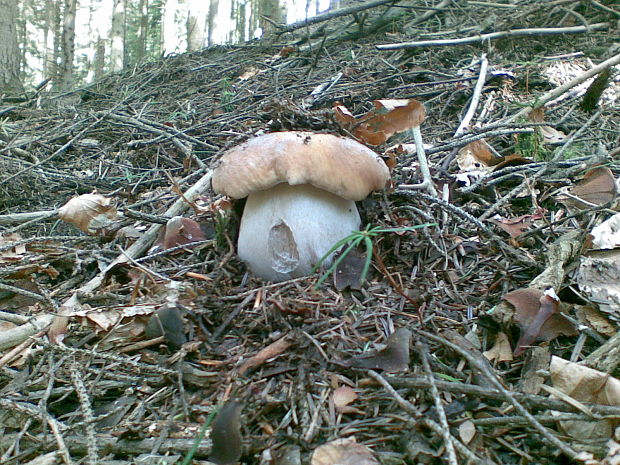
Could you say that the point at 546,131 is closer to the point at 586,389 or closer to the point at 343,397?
the point at 586,389

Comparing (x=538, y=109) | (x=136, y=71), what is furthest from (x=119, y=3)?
(x=538, y=109)

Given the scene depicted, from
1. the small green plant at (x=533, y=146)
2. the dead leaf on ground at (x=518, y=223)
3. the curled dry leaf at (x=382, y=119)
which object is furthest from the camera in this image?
the small green plant at (x=533, y=146)

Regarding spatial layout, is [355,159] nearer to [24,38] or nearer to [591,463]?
[591,463]

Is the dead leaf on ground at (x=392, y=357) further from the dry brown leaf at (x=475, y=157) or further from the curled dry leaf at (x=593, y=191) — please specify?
the dry brown leaf at (x=475, y=157)

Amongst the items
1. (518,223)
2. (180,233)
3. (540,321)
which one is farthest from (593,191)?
(180,233)

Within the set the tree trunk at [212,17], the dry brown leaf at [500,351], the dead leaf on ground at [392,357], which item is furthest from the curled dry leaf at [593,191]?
the tree trunk at [212,17]

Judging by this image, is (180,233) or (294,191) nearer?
(294,191)
